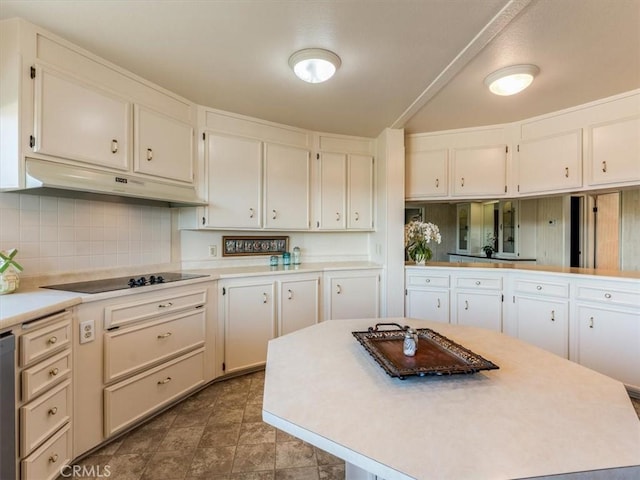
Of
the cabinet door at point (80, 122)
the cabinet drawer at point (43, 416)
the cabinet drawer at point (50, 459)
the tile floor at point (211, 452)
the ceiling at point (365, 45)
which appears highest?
the ceiling at point (365, 45)

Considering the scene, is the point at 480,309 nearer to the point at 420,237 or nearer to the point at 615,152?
the point at 420,237

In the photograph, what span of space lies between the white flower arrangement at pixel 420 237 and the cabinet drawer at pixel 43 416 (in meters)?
2.95

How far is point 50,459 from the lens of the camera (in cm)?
148

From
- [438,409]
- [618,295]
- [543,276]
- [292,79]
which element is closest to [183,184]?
[292,79]

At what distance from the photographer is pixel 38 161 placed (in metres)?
1.72

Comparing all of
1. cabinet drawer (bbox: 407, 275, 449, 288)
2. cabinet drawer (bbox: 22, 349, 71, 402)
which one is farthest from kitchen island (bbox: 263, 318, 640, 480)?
cabinet drawer (bbox: 407, 275, 449, 288)

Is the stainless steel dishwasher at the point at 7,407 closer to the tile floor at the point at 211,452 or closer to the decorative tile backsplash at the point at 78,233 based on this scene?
the tile floor at the point at 211,452

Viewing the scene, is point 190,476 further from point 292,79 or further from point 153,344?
point 292,79

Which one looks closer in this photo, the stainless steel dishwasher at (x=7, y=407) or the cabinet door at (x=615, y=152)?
the stainless steel dishwasher at (x=7, y=407)

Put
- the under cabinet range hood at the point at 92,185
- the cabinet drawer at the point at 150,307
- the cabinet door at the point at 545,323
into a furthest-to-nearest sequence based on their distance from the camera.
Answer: the cabinet door at the point at 545,323
the cabinet drawer at the point at 150,307
the under cabinet range hood at the point at 92,185

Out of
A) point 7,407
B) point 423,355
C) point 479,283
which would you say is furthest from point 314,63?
point 479,283

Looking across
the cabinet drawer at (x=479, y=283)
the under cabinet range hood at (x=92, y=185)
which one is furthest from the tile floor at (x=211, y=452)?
A: the cabinet drawer at (x=479, y=283)

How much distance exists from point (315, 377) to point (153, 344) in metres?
1.58

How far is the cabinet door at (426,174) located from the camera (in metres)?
3.39
